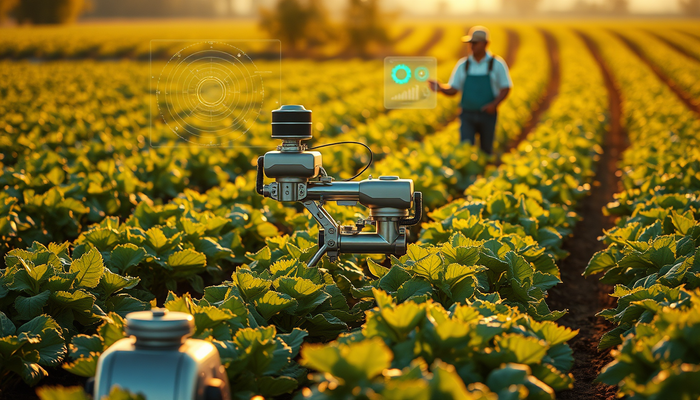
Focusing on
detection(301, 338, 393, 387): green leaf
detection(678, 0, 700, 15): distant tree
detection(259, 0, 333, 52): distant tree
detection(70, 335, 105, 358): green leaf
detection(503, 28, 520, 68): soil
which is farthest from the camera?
detection(678, 0, 700, 15): distant tree

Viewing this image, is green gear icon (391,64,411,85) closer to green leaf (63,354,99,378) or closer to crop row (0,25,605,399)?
crop row (0,25,605,399)

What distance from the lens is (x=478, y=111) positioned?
7.73 metres

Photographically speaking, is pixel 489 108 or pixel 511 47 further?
pixel 511 47

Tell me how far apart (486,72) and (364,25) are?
51100 mm

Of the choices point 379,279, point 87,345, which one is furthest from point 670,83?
point 87,345

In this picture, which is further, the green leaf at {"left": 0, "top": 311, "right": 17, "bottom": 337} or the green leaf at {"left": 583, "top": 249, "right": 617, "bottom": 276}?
the green leaf at {"left": 583, "top": 249, "right": 617, "bottom": 276}

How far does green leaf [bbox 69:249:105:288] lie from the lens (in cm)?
332

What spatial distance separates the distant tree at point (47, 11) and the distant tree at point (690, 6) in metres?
99.8

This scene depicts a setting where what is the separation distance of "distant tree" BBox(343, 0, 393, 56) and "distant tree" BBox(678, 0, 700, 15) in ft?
266

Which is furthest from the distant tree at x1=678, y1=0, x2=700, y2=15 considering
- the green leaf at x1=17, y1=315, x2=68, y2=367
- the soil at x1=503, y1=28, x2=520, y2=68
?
the green leaf at x1=17, y1=315, x2=68, y2=367

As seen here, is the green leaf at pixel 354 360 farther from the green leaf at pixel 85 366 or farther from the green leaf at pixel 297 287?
the green leaf at pixel 297 287

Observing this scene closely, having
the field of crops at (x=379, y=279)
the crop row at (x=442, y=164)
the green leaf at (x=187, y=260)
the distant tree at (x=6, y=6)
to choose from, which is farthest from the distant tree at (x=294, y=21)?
the green leaf at (x=187, y=260)

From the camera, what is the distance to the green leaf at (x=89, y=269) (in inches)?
131
